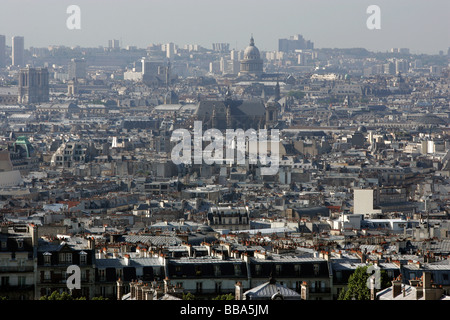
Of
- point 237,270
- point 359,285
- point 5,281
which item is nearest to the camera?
point 359,285

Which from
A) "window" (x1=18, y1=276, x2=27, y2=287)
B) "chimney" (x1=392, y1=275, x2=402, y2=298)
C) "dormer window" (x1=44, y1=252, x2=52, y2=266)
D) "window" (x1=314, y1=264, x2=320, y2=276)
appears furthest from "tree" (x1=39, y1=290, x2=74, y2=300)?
"chimney" (x1=392, y1=275, x2=402, y2=298)

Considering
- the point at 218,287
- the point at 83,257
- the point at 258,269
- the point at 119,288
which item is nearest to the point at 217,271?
the point at 218,287

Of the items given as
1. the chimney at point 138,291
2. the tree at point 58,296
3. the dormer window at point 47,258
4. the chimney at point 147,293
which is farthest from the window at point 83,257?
the chimney at point 147,293

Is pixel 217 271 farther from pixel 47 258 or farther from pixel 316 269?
pixel 47 258

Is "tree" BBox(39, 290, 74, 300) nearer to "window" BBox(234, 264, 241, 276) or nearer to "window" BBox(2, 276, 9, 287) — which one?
"window" BBox(2, 276, 9, 287)

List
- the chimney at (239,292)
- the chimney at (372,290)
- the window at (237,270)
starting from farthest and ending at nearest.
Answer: the window at (237,270) → the chimney at (239,292) → the chimney at (372,290)

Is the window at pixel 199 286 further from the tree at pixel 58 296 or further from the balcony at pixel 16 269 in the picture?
the balcony at pixel 16 269

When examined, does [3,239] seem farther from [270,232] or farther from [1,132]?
[1,132]
